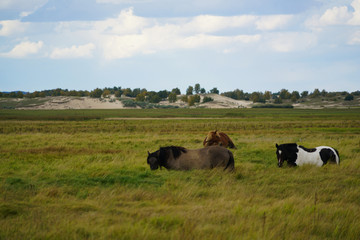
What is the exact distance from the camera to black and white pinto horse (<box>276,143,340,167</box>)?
13.0 metres

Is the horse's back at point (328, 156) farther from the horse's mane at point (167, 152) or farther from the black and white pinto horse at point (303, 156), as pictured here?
the horse's mane at point (167, 152)

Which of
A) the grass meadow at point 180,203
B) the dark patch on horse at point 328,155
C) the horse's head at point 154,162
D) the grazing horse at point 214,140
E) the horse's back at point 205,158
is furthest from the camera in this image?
the grazing horse at point 214,140

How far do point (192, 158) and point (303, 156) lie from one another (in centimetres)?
435

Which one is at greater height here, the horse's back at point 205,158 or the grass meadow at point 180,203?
the horse's back at point 205,158

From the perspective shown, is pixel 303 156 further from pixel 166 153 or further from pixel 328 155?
pixel 166 153

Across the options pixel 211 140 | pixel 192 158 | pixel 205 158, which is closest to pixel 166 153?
pixel 192 158

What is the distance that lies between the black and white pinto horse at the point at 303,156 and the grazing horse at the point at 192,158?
228cm

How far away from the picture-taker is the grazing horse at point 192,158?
11.9m

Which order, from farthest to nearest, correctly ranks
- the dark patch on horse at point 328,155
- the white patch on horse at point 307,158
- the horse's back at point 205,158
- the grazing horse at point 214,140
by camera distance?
1. the grazing horse at point 214,140
2. the dark patch on horse at point 328,155
3. the white patch on horse at point 307,158
4. the horse's back at point 205,158

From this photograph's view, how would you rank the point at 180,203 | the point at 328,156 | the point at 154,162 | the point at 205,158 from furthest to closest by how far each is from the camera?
Result: the point at 328,156 < the point at 154,162 < the point at 205,158 < the point at 180,203

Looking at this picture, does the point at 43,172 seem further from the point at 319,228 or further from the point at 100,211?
the point at 319,228

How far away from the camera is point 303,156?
42.6 feet

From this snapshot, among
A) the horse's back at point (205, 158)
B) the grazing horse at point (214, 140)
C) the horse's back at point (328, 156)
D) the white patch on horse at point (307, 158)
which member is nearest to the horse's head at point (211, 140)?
the grazing horse at point (214, 140)

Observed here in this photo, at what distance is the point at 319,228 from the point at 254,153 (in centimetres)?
1109
